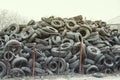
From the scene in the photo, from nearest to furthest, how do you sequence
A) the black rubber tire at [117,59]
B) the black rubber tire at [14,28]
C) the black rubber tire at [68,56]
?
the black rubber tire at [68,56] < the black rubber tire at [117,59] < the black rubber tire at [14,28]

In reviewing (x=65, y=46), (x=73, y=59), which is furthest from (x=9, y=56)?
(x=73, y=59)

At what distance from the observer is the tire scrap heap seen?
10102mm

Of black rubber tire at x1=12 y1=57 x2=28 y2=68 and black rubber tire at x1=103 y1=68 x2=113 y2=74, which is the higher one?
black rubber tire at x1=12 y1=57 x2=28 y2=68

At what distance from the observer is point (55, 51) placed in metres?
10.7

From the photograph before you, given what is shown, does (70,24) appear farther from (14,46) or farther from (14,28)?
(14,46)

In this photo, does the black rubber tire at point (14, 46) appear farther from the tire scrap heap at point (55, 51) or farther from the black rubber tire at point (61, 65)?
the black rubber tire at point (61, 65)

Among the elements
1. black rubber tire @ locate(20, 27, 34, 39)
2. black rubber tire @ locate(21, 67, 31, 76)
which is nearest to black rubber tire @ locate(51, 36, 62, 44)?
black rubber tire @ locate(20, 27, 34, 39)

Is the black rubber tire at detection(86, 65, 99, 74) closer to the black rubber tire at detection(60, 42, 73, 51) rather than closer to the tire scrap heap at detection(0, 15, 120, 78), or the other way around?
the tire scrap heap at detection(0, 15, 120, 78)

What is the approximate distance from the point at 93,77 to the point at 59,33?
3.36 meters

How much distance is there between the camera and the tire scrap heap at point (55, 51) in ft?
33.1

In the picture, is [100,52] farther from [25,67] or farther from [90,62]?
[25,67]

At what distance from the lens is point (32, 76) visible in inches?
392

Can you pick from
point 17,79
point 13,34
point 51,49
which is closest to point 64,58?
point 51,49

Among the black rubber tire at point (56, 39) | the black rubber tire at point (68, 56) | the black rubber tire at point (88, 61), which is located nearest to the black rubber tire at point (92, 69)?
the black rubber tire at point (88, 61)
